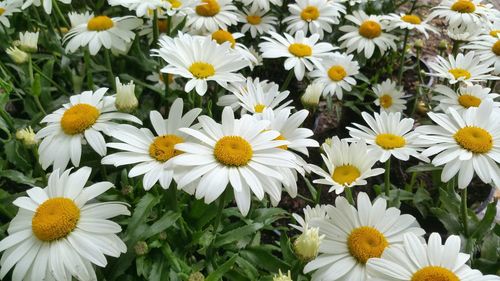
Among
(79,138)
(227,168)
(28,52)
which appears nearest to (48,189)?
(79,138)

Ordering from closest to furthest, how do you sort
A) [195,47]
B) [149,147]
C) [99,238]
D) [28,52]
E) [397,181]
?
[99,238] → [149,147] → [195,47] → [28,52] → [397,181]

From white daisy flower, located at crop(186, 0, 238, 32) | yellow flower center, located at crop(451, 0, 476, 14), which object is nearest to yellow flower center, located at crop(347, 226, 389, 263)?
white daisy flower, located at crop(186, 0, 238, 32)

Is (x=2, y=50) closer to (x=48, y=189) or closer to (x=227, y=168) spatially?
(x=48, y=189)

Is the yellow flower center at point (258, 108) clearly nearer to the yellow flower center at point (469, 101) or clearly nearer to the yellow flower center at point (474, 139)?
the yellow flower center at point (474, 139)

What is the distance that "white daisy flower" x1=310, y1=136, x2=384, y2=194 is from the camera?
4.66ft

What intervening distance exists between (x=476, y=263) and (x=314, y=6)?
1.52m

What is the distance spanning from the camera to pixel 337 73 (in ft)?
7.49

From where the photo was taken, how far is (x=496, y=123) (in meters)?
1.46

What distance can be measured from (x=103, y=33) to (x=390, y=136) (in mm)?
1193

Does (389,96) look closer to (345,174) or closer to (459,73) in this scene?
(459,73)

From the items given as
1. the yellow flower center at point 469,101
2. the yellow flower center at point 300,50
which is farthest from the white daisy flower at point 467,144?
the yellow flower center at point 300,50

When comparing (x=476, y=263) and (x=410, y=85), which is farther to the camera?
(x=410, y=85)

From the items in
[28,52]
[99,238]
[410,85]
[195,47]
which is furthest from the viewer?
[410,85]

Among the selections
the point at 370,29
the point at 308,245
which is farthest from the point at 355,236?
the point at 370,29
